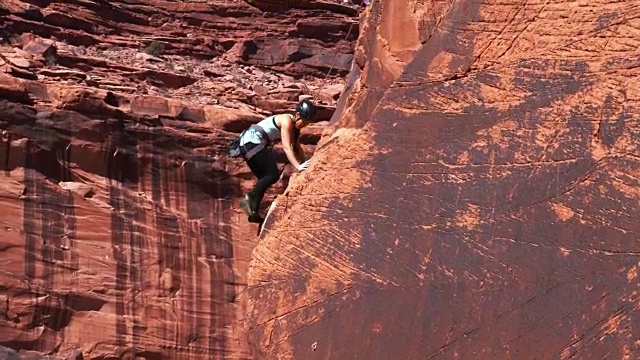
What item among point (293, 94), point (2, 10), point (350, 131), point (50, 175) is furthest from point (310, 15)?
point (350, 131)

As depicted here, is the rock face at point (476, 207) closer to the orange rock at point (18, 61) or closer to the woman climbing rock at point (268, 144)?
the woman climbing rock at point (268, 144)

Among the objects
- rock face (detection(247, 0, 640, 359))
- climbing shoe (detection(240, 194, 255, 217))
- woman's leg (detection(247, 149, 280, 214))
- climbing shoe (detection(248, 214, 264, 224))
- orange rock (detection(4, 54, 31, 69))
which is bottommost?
rock face (detection(247, 0, 640, 359))

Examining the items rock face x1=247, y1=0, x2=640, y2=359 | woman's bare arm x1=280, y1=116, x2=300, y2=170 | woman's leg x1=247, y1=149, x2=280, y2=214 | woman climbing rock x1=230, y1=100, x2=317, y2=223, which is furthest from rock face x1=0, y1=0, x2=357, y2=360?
rock face x1=247, y1=0, x2=640, y2=359

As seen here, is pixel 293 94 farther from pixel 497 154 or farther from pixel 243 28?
pixel 497 154

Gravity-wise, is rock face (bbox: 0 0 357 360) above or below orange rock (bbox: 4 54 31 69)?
below

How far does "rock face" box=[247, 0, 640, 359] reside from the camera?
21.0 feet

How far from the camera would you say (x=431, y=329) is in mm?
6801

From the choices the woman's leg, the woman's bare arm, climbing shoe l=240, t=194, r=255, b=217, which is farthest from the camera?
climbing shoe l=240, t=194, r=255, b=217

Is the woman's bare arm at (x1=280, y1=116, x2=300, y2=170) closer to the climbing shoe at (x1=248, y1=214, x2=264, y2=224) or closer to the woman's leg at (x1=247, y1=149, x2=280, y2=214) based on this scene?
the woman's leg at (x1=247, y1=149, x2=280, y2=214)

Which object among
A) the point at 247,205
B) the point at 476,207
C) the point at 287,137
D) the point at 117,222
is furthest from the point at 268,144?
the point at 476,207

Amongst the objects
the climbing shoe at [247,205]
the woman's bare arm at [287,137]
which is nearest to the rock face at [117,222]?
the climbing shoe at [247,205]

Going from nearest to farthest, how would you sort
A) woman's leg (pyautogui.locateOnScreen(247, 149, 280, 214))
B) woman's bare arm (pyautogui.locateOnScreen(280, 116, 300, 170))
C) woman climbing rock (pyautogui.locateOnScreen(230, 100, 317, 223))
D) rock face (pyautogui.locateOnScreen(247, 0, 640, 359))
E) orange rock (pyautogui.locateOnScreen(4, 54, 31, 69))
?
rock face (pyautogui.locateOnScreen(247, 0, 640, 359)) → woman's bare arm (pyautogui.locateOnScreen(280, 116, 300, 170)) → woman climbing rock (pyautogui.locateOnScreen(230, 100, 317, 223)) → woman's leg (pyautogui.locateOnScreen(247, 149, 280, 214)) → orange rock (pyautogui.locateOnScreen(4, 54, 31, 69))

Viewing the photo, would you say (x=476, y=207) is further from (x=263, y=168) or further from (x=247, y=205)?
(x=247, y=205)

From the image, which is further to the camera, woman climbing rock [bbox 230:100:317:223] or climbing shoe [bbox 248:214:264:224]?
Answer: climbing shoe [bbox 248:214:264:224]
